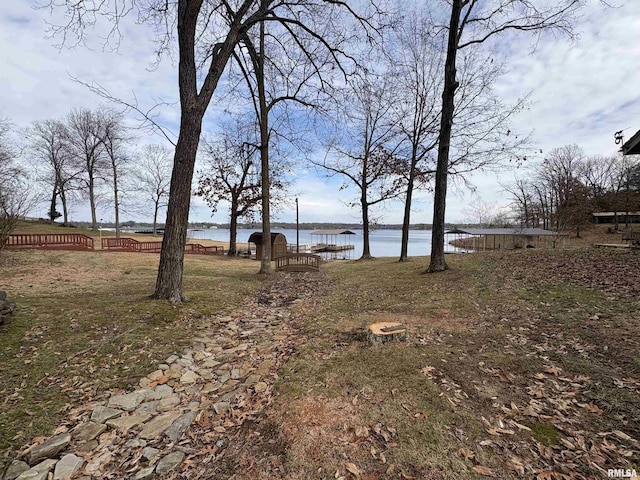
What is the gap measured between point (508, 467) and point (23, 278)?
39.6 ft

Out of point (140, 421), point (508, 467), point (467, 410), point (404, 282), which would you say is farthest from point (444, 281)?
point (140, 421)

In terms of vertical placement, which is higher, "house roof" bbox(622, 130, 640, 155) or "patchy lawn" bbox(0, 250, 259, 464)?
"house roof" bbox(622, 130, 640, 155)

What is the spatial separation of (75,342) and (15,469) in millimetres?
2142

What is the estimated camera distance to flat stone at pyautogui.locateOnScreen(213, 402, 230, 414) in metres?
3.08

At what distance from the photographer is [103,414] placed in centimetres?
293

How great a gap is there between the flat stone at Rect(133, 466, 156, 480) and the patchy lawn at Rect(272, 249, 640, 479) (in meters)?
1.06

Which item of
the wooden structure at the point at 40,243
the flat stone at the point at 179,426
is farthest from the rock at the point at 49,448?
the wooden structure at the point at 40,243

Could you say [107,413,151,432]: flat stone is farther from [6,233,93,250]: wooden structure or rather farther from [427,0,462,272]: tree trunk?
[6,233,93,250]: wooden structure

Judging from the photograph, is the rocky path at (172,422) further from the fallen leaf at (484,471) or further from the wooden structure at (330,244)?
the wooden structure at (330,244)

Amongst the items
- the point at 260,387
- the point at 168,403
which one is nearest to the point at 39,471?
the point at 168,403

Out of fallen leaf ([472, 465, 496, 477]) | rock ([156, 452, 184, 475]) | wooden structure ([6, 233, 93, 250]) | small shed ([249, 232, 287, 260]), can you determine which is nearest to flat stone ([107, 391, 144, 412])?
rock ([156, 452, 184, 475])

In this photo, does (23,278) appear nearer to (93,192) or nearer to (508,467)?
(508,467)

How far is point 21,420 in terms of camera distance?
2.71 metres

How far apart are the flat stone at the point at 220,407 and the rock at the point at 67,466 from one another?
1.10m
